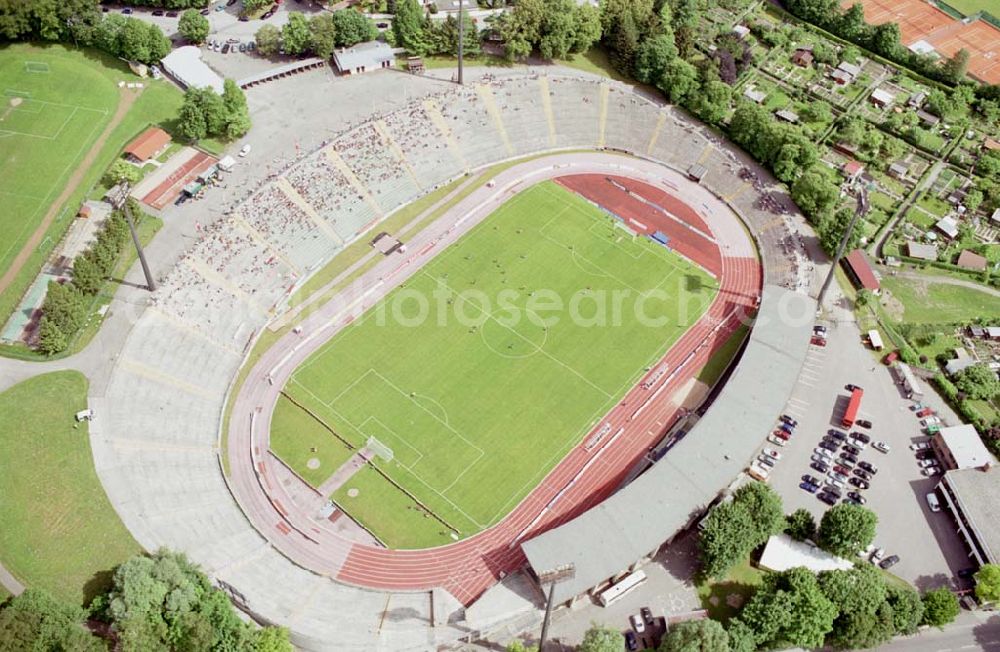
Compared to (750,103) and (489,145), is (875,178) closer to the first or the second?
(750,103)

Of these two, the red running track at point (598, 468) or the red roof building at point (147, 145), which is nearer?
the red running track at point (598, 468)

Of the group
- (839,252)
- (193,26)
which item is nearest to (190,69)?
(193,26)

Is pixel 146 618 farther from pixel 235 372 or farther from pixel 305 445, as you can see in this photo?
pixel 235 372

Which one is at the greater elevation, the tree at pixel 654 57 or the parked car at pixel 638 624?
the tree at pixel 654 57

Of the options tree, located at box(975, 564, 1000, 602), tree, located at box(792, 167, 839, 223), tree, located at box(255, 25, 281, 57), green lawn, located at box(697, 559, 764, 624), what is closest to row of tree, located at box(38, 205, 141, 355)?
tree, located at box(255, 25, 281, 57)

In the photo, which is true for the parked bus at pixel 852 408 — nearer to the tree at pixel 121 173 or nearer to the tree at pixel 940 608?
the tree at pixel 940 608

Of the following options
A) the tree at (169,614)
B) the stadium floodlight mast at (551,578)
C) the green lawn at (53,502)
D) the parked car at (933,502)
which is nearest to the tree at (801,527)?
the parked car at (933,502)

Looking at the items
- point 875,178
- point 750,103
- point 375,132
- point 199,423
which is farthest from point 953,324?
point 199,423
